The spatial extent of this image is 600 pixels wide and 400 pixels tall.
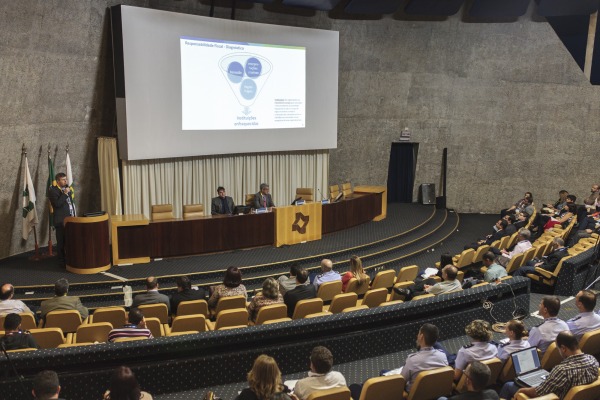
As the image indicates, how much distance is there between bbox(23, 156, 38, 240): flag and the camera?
9.88m

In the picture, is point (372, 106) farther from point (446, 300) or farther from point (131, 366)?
point (131, 366)

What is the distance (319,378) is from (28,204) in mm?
7701

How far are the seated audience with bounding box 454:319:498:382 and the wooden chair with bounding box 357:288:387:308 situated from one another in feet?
6.64

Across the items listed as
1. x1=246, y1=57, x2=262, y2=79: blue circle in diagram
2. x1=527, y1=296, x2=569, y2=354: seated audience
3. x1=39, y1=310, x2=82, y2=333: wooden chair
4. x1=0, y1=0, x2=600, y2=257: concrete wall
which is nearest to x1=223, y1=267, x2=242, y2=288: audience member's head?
x1=39, y1=310, x2=82, y2=333: wooden chair

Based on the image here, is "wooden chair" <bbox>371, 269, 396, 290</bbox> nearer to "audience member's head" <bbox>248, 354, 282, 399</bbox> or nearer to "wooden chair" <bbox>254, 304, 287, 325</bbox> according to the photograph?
"wooden chair" <bbox>254, 304, 287, 325</bbox>

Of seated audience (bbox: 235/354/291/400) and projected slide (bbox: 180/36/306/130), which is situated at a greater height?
projected slide (bbox: 180/36/306/130)

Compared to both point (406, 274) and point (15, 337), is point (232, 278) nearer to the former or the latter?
point (15, 337)

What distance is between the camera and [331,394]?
3838 millimetres

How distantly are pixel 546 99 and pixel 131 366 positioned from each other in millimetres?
14423

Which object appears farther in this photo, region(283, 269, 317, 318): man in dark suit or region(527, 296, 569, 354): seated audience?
region(283, 269, 317, 318): man in dark suit

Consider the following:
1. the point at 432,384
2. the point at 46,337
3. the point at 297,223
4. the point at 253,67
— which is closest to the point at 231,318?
the point at 46,337

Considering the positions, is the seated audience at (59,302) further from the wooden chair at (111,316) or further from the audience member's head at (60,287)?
the wooden chair at (111,316)

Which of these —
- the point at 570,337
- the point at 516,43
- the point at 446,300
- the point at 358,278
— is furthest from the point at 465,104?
the point at 570,337

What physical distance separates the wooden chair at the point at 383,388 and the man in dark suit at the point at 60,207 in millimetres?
6734
